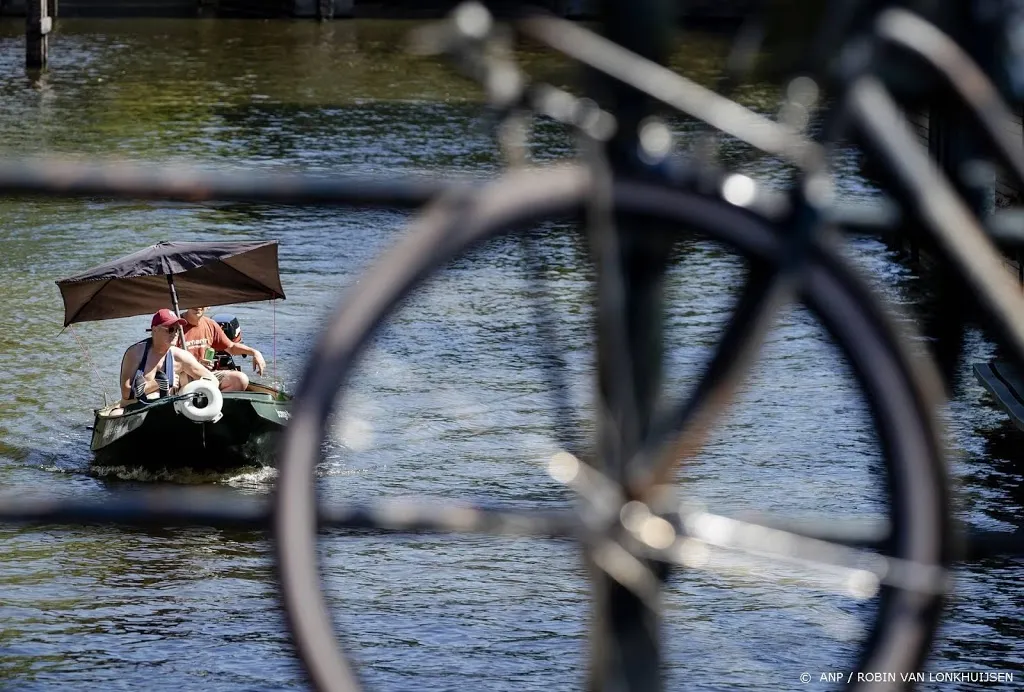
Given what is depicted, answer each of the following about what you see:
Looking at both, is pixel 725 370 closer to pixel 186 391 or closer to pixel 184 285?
pixel 186 391

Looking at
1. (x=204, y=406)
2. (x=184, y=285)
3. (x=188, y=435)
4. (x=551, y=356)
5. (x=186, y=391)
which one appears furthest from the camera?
(x=184, y=285)

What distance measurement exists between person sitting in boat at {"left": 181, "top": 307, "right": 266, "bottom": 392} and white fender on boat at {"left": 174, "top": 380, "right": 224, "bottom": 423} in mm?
328

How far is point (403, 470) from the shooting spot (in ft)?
82.6

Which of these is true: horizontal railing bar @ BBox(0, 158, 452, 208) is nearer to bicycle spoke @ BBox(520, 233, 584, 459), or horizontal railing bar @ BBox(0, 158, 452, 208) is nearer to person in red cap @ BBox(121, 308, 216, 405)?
bicycle spoke @ BBox(520, 233, 584, 459)

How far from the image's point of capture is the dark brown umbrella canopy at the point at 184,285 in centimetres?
2361

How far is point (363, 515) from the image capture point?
1.77 metres

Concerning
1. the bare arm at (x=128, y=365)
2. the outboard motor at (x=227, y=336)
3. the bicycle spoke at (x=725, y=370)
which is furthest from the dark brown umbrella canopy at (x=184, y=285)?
the bicycle spoke at (x=725, y=370)

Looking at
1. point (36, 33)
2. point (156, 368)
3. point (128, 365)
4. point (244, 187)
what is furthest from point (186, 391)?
point (36, 33)

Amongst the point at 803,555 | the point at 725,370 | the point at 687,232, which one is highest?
the point at 687,232

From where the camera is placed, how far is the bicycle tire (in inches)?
57.6

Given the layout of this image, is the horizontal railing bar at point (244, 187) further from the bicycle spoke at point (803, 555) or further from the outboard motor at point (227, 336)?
the outboard motor at point (227, 336)

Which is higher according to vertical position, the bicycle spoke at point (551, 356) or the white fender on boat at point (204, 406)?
the bicycle spoke at point (551, 356)

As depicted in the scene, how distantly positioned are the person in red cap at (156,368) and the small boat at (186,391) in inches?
7.5

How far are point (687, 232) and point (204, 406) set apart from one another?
73.4 ft
